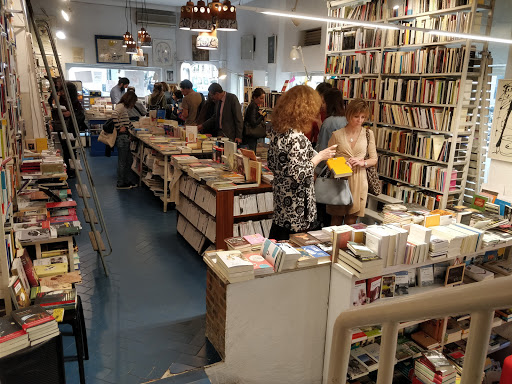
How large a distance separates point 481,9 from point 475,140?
1.65 meters

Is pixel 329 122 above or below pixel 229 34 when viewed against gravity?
below

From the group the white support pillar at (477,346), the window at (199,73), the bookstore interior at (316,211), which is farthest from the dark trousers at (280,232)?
the window at (199,73)

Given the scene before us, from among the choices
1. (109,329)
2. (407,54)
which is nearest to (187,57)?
(407,54)

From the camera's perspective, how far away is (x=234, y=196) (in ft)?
15.6

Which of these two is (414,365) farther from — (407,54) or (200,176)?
(407,54)

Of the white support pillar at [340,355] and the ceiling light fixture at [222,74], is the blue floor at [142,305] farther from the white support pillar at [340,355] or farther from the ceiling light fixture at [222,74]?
the ceiling light fixture at [222,74]

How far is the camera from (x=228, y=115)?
7.51 metres

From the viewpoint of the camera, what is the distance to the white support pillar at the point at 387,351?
0.93m

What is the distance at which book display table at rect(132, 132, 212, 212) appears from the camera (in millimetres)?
6560

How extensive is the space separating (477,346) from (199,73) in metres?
17.7

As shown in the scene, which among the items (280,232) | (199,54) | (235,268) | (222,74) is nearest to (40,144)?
(280,232)

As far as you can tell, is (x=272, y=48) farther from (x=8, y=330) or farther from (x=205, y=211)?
(x=8, y=330)

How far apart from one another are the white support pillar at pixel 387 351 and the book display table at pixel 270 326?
1923 millimetres

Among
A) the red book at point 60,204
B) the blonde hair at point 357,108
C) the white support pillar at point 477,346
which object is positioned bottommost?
the red book at point 60,204
